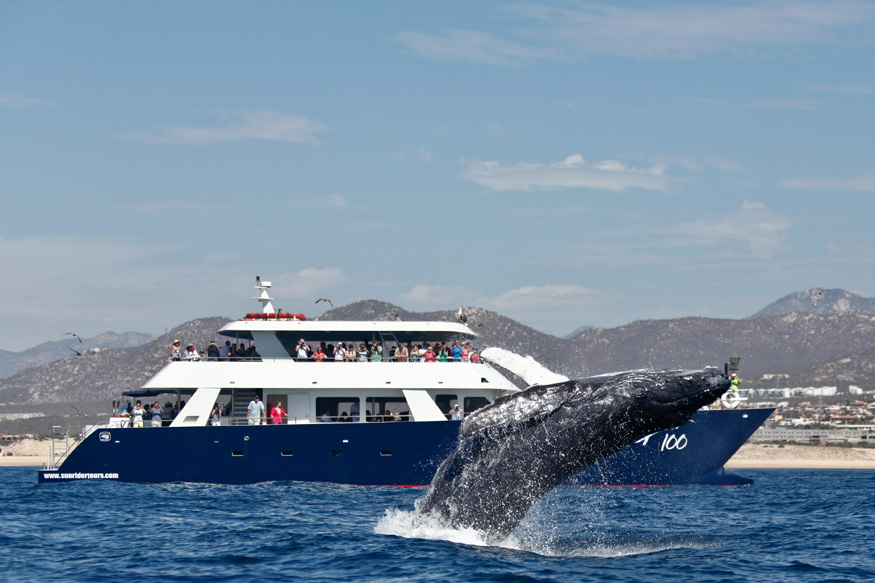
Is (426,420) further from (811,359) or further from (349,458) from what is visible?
(811,359)

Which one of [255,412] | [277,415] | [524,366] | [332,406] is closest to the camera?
[524,366]

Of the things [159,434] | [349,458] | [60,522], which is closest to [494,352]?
[349,458]

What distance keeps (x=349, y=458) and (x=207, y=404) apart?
163 inches

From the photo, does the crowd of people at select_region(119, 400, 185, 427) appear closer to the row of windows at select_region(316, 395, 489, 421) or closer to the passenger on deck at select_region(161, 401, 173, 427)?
the passenger on deck at select_region(161, 401, 173, 427)

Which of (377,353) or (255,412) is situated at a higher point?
(377,353)

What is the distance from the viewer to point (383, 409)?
27.8m

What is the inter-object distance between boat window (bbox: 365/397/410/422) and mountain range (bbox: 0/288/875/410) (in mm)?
113794

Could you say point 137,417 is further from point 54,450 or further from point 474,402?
point 54,450

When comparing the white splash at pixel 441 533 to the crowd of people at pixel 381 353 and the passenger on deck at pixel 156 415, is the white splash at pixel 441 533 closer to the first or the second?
the crowd of people at pixel 381 353

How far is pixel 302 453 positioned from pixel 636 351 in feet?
481

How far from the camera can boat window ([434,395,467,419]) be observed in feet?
91.3

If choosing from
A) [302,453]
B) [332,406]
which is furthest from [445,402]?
[302,453]

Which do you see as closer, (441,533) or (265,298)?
(441,533)

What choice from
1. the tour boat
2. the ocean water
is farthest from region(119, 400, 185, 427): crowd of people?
the ocean water
